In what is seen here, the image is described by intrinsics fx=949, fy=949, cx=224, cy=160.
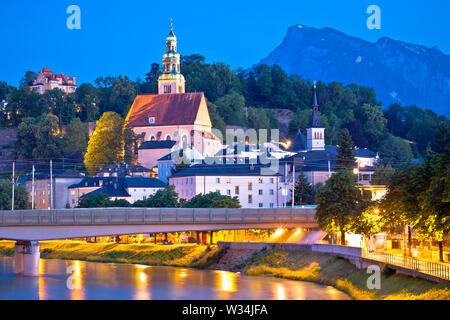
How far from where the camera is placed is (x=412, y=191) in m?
59.3

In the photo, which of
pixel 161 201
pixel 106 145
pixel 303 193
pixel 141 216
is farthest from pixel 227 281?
pixel 106 145

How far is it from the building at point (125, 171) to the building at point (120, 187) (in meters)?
9.28

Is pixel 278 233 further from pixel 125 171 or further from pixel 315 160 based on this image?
pixel 125 171

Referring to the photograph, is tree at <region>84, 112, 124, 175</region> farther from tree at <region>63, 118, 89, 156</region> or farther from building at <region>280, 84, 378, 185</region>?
building at <region>280, 84, 378, 185</region>

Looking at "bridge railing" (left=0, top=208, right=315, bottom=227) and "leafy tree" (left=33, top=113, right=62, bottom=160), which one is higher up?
"leafy tree" (left=33, top=113, right=62, bottom=160)

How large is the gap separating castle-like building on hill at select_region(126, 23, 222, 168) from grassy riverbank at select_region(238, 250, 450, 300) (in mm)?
94847

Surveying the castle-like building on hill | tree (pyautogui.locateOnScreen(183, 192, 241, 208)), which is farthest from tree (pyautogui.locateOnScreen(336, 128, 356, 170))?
Answer: tree (pyautogui.locateOnScreen(183, 192, 241, 208))

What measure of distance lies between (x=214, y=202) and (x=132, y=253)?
1802cm

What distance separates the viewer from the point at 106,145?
173875 mm

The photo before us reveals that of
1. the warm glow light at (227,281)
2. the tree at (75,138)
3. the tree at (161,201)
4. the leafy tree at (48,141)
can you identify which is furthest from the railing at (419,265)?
the tree at (75,138)

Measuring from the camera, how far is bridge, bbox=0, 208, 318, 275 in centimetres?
7044
